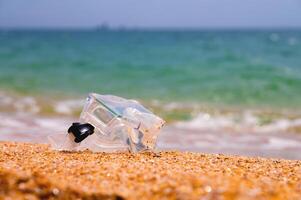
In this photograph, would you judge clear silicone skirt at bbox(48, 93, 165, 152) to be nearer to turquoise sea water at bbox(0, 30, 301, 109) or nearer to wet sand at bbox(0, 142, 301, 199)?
wet sand at bbox(0, 142, 301, 199)

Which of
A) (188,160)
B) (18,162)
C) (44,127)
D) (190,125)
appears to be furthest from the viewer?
(190,125)

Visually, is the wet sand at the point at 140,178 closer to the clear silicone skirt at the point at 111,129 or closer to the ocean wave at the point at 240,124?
the clear silicone skirt at the point at 111,129

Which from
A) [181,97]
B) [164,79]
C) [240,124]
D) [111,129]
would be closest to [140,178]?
[111,129]

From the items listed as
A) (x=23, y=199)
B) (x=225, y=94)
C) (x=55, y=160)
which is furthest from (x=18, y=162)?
(x=225, y=94)

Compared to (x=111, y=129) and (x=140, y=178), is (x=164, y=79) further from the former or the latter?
(x=140, y=178)

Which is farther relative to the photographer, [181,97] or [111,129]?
[181,97]

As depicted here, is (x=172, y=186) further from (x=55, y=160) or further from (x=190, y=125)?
(x=190, y=125)

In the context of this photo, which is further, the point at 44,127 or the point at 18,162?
the point at 44,127

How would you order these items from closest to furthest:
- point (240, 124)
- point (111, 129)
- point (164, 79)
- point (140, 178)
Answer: point (140, 178) < point (111, 129) < point (240, 124) < point (164, 79)
